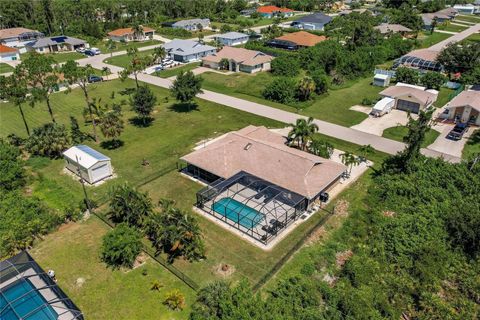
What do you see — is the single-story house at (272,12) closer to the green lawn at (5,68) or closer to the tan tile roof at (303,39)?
the tan tile roof at (303,39)

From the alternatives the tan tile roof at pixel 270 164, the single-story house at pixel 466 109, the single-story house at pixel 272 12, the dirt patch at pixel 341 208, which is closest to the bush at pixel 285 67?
the single-story house at pixel 466 109

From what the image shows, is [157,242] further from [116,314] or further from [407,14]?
[407,14]

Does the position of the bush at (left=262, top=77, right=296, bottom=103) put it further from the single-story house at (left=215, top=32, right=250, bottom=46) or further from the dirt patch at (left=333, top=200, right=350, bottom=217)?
the single-story house at (left=215, top=32, right=250, bottom=46)

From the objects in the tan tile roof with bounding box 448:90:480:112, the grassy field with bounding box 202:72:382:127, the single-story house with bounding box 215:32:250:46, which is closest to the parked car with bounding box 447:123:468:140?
the tan tile roof with bounding box 448:90:480:112

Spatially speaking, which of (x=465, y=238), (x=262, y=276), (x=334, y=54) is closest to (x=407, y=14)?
(x=334, y=54)

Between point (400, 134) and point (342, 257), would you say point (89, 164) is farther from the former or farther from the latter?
point (400, 134)

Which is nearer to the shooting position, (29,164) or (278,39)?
(29,164)
